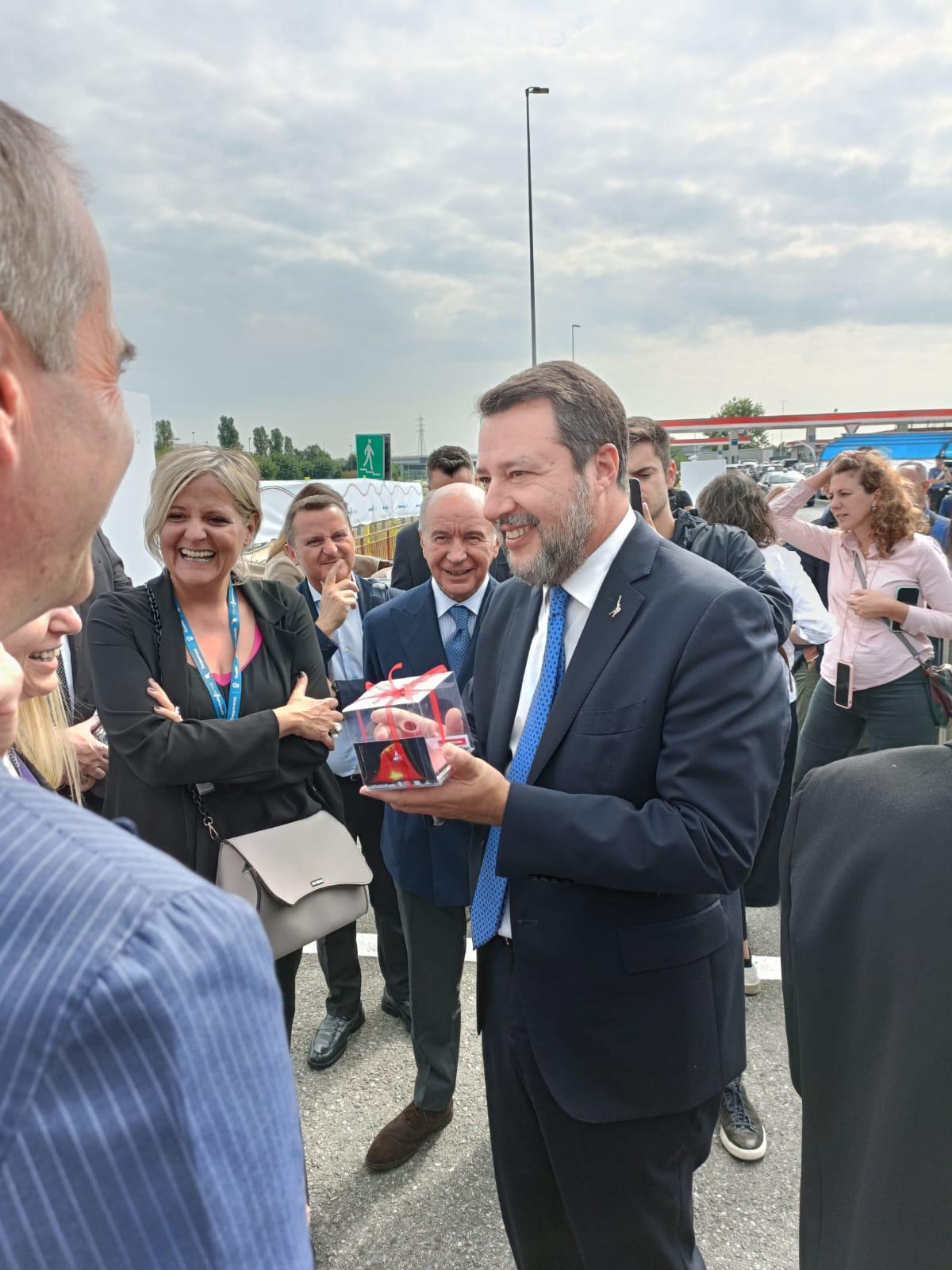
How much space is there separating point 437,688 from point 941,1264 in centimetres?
123

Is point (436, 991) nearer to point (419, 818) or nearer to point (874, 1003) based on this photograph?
point (419, 818)

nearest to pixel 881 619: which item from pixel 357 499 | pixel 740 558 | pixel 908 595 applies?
pixel 908 595

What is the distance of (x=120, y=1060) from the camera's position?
1.40 feet

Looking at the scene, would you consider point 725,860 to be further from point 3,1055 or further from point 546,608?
point 3,1055

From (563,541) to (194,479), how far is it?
143 cm

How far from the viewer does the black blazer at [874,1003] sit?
93 centimetres

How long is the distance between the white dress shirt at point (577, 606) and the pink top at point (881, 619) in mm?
3028

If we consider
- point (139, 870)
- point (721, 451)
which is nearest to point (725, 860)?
point (139, 870)

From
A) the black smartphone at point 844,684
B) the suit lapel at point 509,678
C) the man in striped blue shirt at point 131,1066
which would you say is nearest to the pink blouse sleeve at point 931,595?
the black smartphone at point 844,684

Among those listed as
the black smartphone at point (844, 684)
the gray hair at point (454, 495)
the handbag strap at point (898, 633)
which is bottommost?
the black smartphone at point (844, 684)

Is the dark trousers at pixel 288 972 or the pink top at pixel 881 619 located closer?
the dark trousers at pixel 288 972

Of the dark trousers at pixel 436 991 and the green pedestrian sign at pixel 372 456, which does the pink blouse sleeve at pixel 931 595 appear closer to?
the dark trousers at pixel 436 991

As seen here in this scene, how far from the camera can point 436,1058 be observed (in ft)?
9.11

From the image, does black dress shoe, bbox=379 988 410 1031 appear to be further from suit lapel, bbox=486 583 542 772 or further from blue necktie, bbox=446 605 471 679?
A: suit lapel, bbox=486 583 542 772
